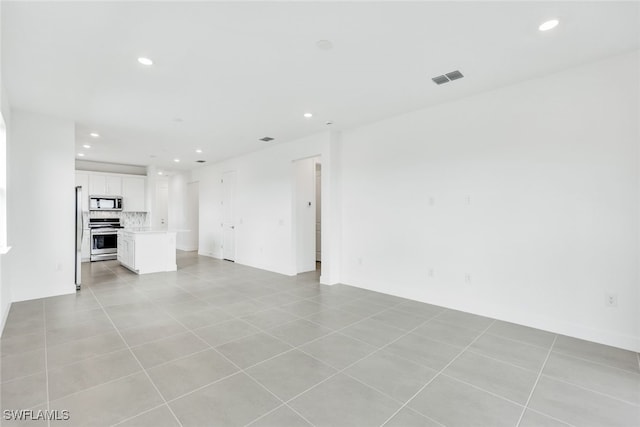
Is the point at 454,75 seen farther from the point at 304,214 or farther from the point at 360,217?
the point at 304,214

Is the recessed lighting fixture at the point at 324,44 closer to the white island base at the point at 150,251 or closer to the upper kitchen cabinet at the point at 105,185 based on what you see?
the white island base at the point at 150,251

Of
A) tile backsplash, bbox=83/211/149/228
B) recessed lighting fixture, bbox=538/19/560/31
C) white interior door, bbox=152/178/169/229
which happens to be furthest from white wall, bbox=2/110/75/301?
recessed lighting fixture, bbox=538/19/560/31

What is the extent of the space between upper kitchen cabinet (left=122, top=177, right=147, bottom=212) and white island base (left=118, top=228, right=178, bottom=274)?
2451 mm

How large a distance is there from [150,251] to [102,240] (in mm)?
2782

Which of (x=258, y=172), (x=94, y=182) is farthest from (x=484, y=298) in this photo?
(x=94, y=182)

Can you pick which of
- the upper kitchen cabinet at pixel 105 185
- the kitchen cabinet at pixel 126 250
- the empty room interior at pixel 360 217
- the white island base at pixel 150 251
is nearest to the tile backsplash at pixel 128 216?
the upper kitchen cabinet at pixel 105 185

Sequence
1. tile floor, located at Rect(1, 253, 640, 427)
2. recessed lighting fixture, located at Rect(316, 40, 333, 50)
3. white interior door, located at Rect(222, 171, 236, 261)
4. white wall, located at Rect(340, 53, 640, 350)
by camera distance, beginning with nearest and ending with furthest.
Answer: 1. tile floor, located at Rect(1, 253, 640, 427)
2. recessed lighting fixture, located at Rect(316, 40, 333, 50)
3. white wall, located at Rect(340, 53, 640, 350)
4. white interior door, located at Rect(222, 171, 236, 261)

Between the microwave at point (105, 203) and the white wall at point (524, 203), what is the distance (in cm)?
754

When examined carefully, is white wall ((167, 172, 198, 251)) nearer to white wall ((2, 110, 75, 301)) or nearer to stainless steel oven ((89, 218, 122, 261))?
stainless steel oven ((89, 218, 122, 261))

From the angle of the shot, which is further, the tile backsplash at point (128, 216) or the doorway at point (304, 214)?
the tile backsplash at point (128, 216)

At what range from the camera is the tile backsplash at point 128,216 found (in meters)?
8.38

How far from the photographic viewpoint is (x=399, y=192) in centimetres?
455

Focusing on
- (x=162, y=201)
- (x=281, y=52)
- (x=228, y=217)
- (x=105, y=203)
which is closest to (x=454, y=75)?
(x=281, y=52)

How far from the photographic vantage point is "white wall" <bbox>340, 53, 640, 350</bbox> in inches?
112
